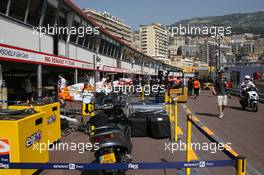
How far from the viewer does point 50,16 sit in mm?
20000

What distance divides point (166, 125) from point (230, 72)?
26825 millimetres

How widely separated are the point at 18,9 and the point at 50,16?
4.80 m

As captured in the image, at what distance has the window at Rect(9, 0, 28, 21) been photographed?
14617mm

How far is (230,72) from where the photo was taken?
106ft

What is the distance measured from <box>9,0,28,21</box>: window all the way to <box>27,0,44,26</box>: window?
30.0 inches

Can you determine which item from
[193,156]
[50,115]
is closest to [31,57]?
[50,115]

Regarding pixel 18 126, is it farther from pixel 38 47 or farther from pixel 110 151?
pixel 38 47

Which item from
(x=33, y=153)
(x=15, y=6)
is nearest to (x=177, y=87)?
(x=15, y=6)

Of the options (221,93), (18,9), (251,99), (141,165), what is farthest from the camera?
(18,9)

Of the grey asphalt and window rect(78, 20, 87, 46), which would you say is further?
window rect(78, 20, 87, 46)

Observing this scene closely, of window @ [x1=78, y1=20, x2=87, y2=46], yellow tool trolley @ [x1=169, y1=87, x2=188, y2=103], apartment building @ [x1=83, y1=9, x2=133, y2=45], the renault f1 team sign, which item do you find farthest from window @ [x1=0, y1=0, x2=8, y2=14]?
apartment building @ [x1=83, y1=9, x2=133, y2=45]

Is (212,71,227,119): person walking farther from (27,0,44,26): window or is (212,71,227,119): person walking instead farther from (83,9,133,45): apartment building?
(83,9,133,45): apartment building

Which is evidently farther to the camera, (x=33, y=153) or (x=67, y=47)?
(x=67, y=47)
